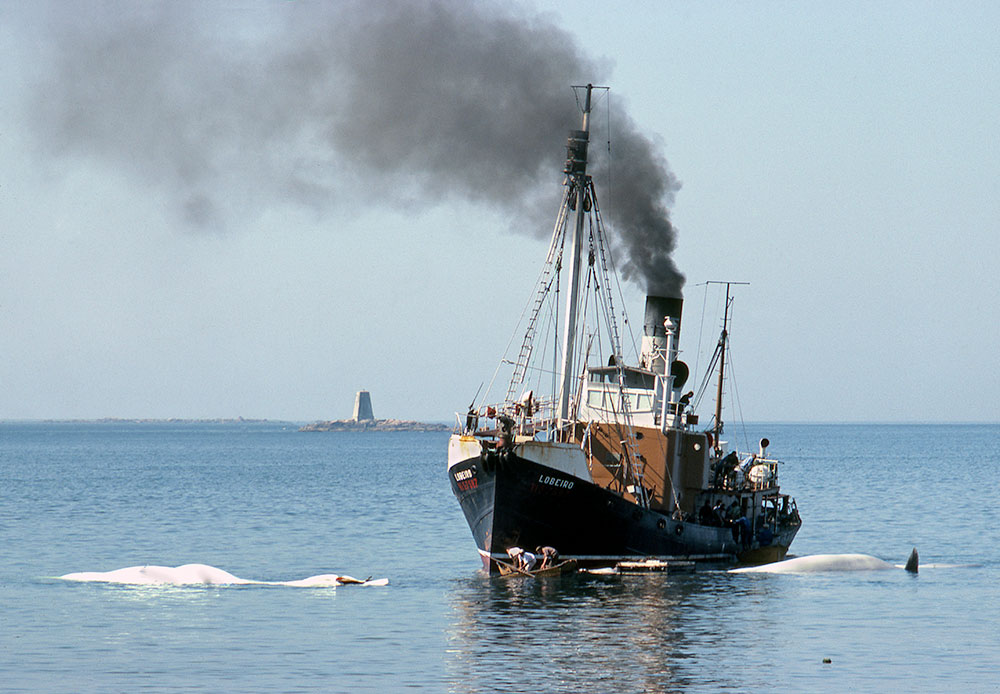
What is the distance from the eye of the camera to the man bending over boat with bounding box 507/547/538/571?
46.1m

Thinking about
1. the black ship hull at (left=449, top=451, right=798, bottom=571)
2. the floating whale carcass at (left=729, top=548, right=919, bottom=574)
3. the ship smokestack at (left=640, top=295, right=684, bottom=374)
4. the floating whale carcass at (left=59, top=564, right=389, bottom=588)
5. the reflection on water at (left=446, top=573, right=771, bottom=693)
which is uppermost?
the ship smokestack at (left=640, top=295, right=684, bottom=374)

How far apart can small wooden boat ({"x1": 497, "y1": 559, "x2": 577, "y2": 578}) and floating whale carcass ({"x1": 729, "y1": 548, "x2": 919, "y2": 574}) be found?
7.31 metres

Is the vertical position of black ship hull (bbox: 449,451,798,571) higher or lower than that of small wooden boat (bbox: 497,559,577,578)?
higher

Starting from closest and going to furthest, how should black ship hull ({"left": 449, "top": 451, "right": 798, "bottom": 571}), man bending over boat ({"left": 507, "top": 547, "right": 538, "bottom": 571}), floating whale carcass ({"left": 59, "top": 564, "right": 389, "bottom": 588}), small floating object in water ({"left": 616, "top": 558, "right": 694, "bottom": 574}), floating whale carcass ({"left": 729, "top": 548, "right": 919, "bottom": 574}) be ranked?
black ship hull ({"left": 449, "top": 451, "right": 798, "bottom": 571}) < man bending over boat ({"left": 507, "top": 547, "right": 538, "bottom": 571}) < floating whale carcass ({"left": 59, "top": 564, "right": 389, "bottom": 588}) < small floating object in water ({"left": 616, "top": 558, "right": 694, "bottom": 574}) < floating whale carcass ({"left": 729, "top": 548, "right": 919, "bottom": 574})

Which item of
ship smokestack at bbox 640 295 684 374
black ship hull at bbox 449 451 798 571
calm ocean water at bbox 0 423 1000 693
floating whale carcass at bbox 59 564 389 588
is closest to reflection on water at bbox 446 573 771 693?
calm ocean water at bbox 0 423 1000 693

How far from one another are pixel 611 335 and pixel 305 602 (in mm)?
15780

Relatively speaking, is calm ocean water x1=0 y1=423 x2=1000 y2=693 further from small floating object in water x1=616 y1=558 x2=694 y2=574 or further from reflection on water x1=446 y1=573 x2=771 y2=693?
small floating object in water x1=616 y1=558 x2=694 y2=574

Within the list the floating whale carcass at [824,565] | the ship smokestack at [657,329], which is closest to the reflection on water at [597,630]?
the floating whale carcass at [824,565]

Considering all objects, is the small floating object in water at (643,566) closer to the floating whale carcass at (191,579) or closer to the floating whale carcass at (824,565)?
the floating whale carcass at (824,565)

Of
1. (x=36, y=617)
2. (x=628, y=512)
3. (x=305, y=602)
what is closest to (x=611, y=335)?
(x=628, y=512)

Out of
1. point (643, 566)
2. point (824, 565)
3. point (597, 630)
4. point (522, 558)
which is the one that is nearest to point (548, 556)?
point (522, 558)

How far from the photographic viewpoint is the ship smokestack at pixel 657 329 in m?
53.6

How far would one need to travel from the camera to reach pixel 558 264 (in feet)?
159

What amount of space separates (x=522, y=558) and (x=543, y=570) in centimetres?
86
